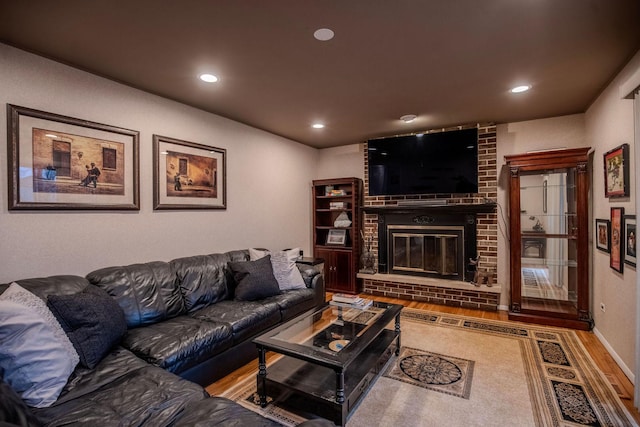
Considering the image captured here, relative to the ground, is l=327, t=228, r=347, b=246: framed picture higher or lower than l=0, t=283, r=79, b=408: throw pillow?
higher

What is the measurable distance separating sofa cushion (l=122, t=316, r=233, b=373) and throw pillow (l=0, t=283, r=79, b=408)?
0.44 meters

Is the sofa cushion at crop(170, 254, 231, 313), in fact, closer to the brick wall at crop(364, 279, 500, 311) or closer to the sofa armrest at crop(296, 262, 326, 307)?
the sofa armrest at crop(296, 262, 326, 307)

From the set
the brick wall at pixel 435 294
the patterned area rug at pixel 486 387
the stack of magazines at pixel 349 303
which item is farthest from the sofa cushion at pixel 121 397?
the brick wall at pixel 435 294

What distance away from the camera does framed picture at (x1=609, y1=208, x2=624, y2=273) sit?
8.65 ft

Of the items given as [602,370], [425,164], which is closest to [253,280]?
[425,164]

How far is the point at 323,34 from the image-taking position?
210 cm

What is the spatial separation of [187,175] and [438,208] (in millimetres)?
3344

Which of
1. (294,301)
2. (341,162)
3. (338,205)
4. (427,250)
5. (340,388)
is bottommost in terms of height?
(340,388)

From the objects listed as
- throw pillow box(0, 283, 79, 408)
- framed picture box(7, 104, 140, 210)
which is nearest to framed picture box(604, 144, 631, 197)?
throw pillow box(0, 283, 79, 408)

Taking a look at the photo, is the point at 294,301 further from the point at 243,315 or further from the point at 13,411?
the point at 13,411

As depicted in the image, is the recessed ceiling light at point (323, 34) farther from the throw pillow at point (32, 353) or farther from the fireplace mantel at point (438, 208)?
the fireplace mantel at point (438, 208)

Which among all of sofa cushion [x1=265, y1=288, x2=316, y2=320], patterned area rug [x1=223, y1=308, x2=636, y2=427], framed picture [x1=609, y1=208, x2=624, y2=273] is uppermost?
framed picture [x1=609, y1=208, x2=624, y2=273]

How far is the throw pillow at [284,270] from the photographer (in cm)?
362

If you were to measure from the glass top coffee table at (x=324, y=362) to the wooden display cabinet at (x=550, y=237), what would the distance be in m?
2.16
